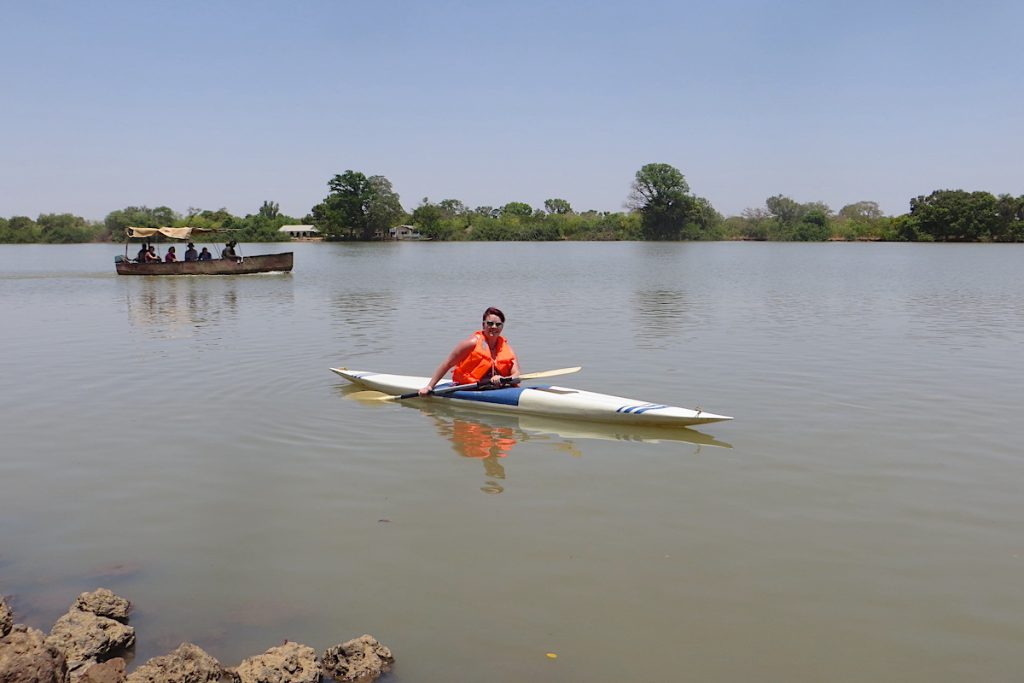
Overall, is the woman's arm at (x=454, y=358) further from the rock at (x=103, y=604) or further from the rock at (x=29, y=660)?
the rock at (x=29, y=660)

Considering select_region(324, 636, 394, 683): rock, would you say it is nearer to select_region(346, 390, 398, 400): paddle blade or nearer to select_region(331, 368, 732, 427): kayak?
select_region(331, 368, 732, 427): kayak

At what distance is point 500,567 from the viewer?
17.6ft

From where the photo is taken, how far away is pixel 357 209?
12031 cm

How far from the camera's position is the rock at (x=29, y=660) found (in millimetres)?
3594

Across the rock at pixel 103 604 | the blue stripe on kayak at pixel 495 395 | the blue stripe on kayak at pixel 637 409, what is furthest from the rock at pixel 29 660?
the blue stripe on kayak at pixel 495 395

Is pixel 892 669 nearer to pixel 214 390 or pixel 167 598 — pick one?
pixel 167 598

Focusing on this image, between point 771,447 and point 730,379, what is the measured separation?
12.1 feet

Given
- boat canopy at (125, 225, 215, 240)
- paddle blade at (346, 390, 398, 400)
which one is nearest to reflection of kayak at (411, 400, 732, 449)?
paddle blade at (346, 390, 398, 400)

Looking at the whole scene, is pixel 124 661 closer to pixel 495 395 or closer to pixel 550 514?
pixel 550 514

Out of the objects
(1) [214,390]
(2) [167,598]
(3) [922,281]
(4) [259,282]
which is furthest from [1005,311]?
(4) [259,282]

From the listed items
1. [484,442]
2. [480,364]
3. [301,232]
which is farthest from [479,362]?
[301,232]

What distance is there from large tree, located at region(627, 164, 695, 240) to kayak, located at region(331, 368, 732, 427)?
390ft

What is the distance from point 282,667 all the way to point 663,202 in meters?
126

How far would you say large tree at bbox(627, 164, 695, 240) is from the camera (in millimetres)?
124625
